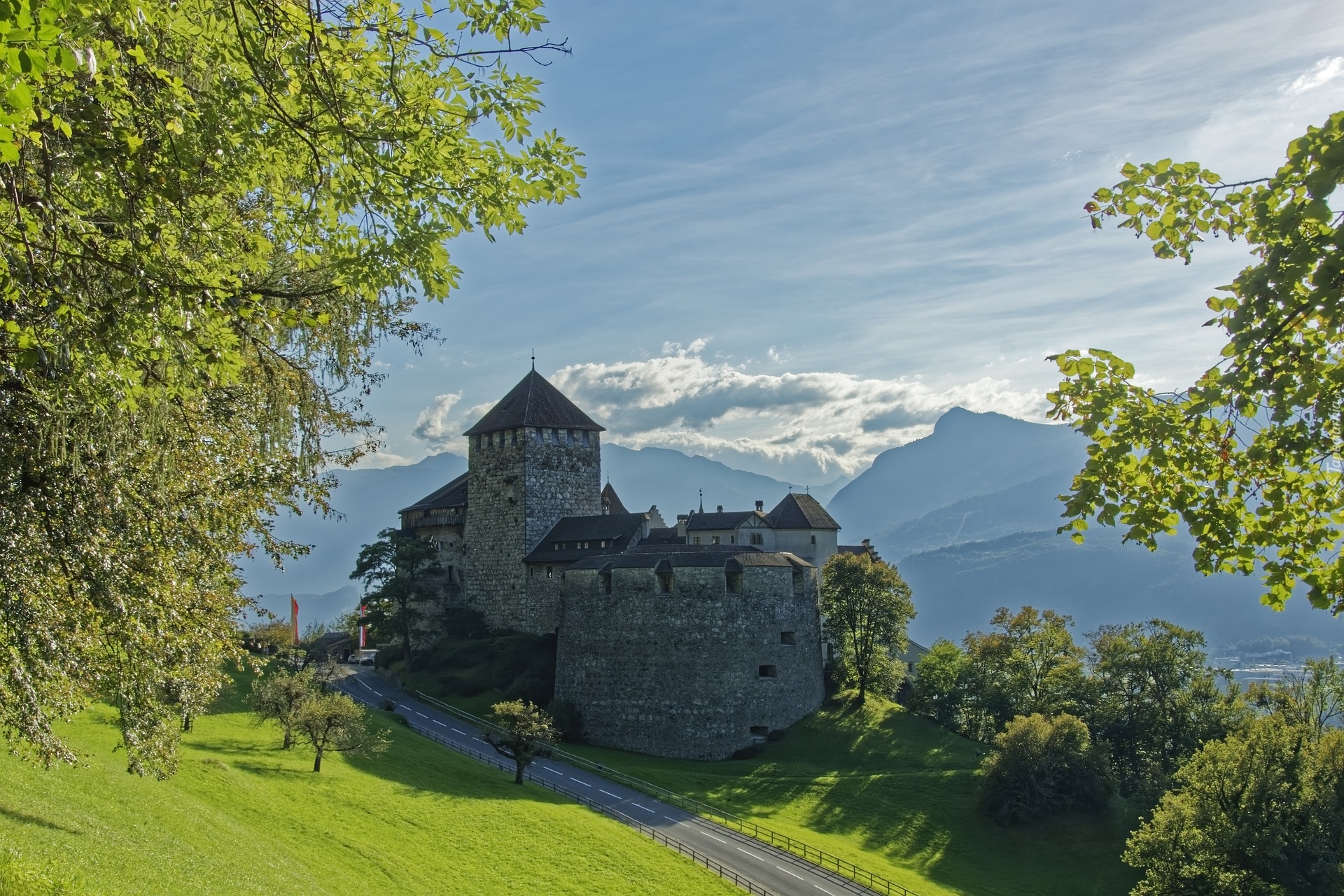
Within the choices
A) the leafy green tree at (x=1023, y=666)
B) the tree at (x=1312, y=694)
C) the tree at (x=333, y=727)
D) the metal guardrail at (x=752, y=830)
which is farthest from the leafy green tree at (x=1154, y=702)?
the tree at (x=333, y=727)

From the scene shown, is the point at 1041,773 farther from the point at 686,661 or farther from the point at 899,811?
the point at 686,661

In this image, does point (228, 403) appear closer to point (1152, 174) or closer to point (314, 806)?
point (1152, 174)

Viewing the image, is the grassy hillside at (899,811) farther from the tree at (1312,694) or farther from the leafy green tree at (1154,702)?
the tree at (1312,694)

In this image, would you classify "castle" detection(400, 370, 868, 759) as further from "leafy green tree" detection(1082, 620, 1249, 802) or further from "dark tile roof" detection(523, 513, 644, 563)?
"leafy green tree" detection(1082, 620, 1249, 802)

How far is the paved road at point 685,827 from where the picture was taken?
27.4 metres

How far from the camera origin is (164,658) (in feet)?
40.5

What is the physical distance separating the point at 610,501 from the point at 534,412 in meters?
10.6

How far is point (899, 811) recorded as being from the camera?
35500mm

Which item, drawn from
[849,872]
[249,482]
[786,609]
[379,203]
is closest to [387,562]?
[786,609]

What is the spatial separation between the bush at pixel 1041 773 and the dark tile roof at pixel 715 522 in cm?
2009

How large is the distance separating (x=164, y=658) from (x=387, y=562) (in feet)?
124

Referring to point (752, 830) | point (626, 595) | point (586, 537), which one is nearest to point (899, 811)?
point (752, 830)

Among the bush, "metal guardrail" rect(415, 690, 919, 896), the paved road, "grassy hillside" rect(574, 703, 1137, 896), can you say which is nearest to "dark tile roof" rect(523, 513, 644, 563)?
the paved road

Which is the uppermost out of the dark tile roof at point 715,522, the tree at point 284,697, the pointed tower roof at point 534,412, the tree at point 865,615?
the pointed tower roof at point 534,412
